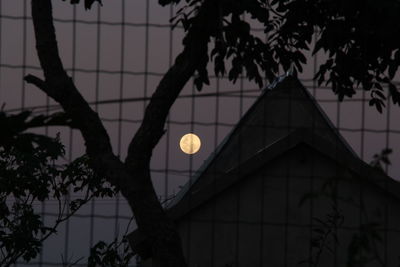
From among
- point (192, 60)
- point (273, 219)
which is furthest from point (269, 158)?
point (192, 60)

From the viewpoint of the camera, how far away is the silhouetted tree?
A: 4773mm

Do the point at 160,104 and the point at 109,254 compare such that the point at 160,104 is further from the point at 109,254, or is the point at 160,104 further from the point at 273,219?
the point at 273,219

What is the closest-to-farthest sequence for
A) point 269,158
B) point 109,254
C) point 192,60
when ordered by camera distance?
point 192,60
point 109,254
point 269,158

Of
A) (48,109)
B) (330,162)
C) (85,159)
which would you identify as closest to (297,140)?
(330,162)

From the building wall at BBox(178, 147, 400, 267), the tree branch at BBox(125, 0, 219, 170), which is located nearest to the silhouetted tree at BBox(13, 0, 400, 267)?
the tree branch at BBox(125, 0, 219, 170)

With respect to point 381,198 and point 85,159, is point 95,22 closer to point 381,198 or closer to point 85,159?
point 85,159

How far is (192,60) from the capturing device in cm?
492

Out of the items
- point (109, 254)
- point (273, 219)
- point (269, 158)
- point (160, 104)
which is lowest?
point (109, 254)

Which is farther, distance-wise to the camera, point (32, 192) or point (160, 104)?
point (32, 192)

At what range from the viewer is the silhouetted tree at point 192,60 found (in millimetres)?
4773

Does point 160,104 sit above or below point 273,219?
above

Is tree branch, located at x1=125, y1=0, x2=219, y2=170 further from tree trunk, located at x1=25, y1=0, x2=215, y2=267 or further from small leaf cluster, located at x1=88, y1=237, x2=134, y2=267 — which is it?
small leaf cluster, located at x1=88, y1=237, x2=134, y2=267

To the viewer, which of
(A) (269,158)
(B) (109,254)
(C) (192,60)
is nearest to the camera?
(C) (192,60)

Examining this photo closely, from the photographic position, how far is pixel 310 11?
5.29 metres
